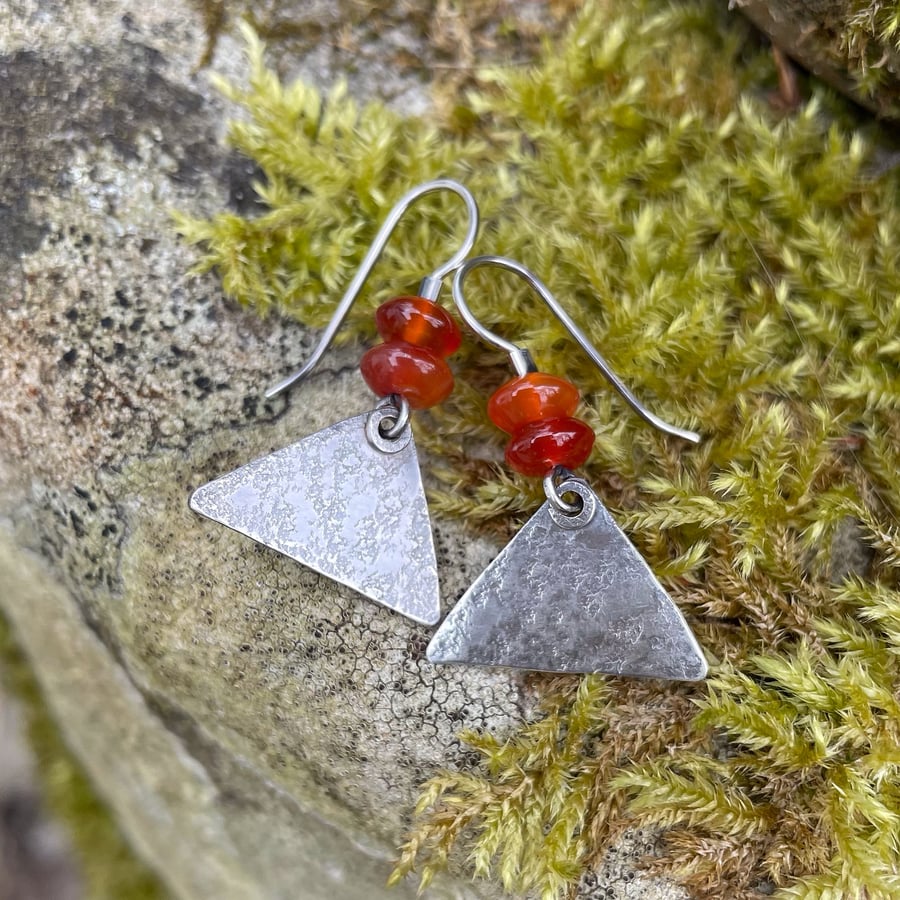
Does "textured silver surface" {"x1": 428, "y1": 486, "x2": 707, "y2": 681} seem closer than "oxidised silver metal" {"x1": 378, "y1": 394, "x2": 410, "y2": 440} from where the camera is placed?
Yes

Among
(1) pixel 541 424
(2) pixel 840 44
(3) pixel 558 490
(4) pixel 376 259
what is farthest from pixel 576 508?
(2) pixel 840 44

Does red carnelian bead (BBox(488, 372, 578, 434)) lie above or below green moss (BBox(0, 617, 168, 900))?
above

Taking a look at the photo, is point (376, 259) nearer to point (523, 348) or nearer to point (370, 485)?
point (523, 348)

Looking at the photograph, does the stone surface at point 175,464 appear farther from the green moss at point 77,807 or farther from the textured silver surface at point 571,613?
the green moss at point 77,807

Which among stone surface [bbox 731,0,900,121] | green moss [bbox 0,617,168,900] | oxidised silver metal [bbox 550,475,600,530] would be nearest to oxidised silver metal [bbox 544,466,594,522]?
oxidised silver metal [bbox 550,475,600,530]

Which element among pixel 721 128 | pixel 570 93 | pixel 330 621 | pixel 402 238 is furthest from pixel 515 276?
pixel 330 621

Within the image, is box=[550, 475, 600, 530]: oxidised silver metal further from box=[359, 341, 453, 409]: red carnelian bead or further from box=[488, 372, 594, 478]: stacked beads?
box=[359, 341, 453, 409]: red carnelian bead

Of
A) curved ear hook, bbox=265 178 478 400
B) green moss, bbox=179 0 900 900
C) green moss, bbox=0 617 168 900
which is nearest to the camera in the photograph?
green moss, bbox=179 0 900 900
